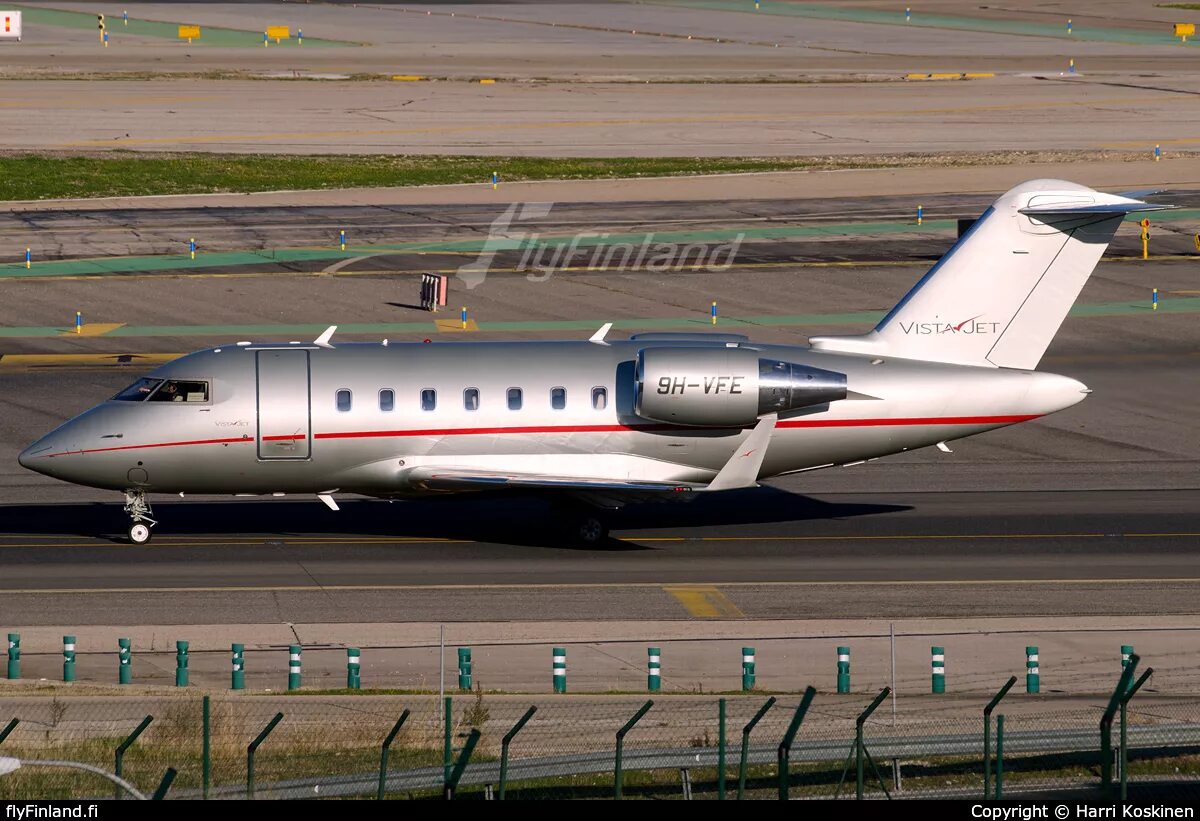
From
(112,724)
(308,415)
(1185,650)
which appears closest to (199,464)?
(308,415)

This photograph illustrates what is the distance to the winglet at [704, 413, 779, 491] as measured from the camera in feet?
109

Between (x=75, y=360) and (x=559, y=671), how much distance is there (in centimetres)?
2970

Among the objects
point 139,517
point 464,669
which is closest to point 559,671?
point 464,669

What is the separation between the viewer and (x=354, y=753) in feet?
69.3

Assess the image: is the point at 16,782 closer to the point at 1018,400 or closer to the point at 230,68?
the point at 1018,400

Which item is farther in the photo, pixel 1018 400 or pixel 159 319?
pixel 159 319

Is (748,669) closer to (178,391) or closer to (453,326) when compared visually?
(178,391)

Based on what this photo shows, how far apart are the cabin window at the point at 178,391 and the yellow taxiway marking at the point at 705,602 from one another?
998 cm

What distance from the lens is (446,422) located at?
34.2 metres

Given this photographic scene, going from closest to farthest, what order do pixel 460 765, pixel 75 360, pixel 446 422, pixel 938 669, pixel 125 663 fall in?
pixel 460 765 < pixel 938 669 < pixel 125 663 < pixel 446 422 < pixel 75 360

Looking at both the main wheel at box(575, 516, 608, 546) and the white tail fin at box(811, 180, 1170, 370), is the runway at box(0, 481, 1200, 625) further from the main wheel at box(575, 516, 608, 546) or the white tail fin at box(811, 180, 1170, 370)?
the white tail fin at box(811, 180, 1170, 370)

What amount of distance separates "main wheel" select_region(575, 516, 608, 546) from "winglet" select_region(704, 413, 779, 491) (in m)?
3.02

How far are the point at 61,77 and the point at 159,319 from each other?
2143 inches

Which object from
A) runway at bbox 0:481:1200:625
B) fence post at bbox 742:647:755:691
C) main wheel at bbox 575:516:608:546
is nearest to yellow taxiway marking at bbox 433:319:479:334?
runway at bbox 0:481:1200:625
